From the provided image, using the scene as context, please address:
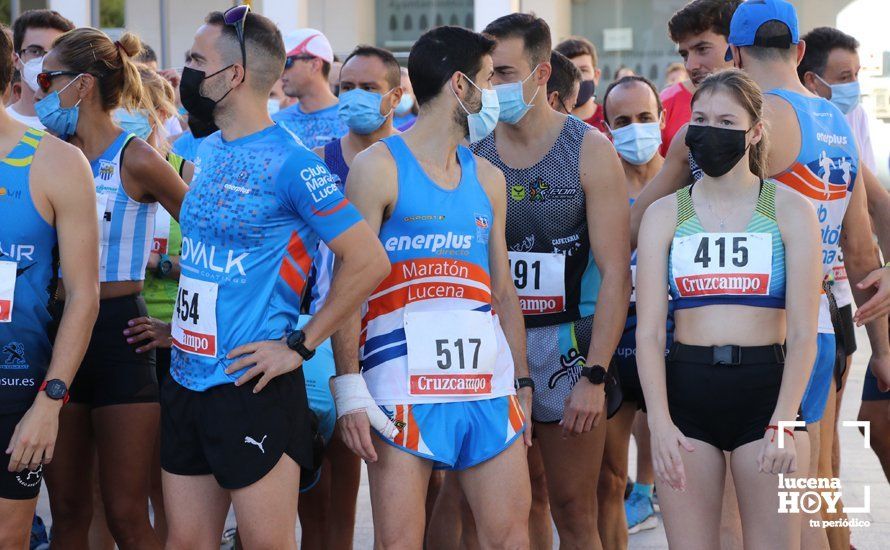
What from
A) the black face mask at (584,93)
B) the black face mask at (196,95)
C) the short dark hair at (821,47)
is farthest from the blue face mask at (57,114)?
the black face mask at (584,93)

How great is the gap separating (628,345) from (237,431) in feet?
6.89

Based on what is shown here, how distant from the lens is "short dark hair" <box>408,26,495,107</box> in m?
3.75

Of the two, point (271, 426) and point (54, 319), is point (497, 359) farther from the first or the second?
point (54, 319)

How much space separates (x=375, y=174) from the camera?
3627 millimetres

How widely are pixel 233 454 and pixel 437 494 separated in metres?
1.82

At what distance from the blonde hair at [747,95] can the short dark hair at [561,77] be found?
149 cm

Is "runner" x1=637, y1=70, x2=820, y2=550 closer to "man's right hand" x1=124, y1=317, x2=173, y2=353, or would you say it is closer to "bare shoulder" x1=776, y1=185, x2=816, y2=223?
"bare shoulder" x1=776, y1=185, x2=816, y2=223

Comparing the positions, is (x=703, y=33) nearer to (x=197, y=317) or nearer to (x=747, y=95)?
(x=747, y=95)

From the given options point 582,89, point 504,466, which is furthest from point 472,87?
point 582,89

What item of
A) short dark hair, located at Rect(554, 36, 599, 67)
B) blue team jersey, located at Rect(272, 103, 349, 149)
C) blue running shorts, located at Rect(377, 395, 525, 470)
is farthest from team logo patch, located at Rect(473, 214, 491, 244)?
short dark hair, located at Rect(554, 36, 599, 67)

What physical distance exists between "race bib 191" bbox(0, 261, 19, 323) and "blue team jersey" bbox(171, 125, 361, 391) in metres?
0.53

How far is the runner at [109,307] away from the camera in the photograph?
13.7 feet

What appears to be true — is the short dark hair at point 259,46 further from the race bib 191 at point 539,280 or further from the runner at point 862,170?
the runner at point 862,170

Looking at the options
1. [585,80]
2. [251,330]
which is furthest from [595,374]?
[585,80]
